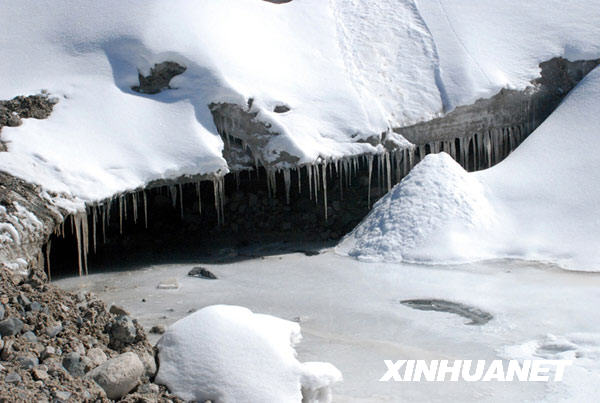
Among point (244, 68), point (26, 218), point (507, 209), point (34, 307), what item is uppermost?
point (244, 68)

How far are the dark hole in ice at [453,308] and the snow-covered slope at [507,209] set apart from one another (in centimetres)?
152

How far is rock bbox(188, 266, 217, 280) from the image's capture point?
30.8 ft

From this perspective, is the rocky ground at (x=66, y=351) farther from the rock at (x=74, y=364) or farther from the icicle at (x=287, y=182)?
the icicle at (x=287, y=182)

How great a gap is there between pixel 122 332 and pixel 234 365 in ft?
3.36

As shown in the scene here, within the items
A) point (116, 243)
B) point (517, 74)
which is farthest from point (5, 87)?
point (517, 74)

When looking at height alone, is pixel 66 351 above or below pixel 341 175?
below

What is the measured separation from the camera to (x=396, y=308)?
26.0 ft

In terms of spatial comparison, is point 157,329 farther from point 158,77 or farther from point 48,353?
point 158,77

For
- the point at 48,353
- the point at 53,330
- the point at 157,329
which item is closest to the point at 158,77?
the point at 157,329

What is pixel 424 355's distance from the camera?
6.50 metres

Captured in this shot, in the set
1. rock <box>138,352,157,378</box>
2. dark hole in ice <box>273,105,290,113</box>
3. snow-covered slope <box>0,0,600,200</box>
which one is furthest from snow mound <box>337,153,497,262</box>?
rock <box>138,352,157,378</box>

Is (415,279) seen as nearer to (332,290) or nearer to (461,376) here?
(332,290)

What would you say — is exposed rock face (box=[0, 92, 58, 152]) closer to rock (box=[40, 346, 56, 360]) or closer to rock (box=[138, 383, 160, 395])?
rock (box=[40, 346, 56, 360])

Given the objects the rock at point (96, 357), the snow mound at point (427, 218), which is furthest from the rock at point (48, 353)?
the snow mound at point (427, 218)
